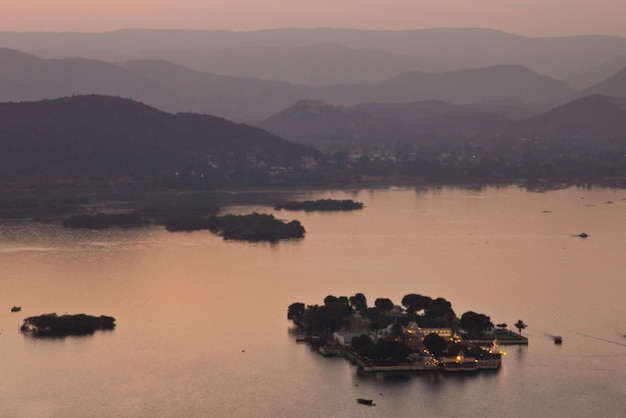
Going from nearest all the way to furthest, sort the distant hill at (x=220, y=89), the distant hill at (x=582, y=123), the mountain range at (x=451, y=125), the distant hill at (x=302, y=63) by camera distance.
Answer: the distant hill at (x=582, y=123) → the mountain range at (x=451, y=125) → the distant hill at (x=220, y=89) → the distant hill at (x=302, y=63)

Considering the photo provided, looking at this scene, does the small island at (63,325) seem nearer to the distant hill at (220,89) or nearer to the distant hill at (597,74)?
the distant hill at (220,89)


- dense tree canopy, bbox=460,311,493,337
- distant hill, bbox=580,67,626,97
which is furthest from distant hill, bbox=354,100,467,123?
dense tree canopy, bbox=460,311,493,337

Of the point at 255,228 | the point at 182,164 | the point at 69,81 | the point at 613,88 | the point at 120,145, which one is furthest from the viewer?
the point at 613,88

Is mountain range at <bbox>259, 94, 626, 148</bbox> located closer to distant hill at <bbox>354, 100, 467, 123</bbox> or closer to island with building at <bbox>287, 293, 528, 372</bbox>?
distant hill at <bbox>354, 100, 467, 123</bbox>

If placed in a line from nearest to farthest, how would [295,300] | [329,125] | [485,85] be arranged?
[295,300], [329,125], [485,85]

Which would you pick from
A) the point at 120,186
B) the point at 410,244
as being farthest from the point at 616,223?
the point at 120,186

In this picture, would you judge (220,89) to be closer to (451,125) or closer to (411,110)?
(411,110)

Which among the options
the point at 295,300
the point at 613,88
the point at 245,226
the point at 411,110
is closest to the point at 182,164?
the point at 245,226

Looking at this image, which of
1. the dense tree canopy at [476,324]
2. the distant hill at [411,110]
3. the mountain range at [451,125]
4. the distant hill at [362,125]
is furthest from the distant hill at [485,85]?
the dense tree canopy at [476,324]
